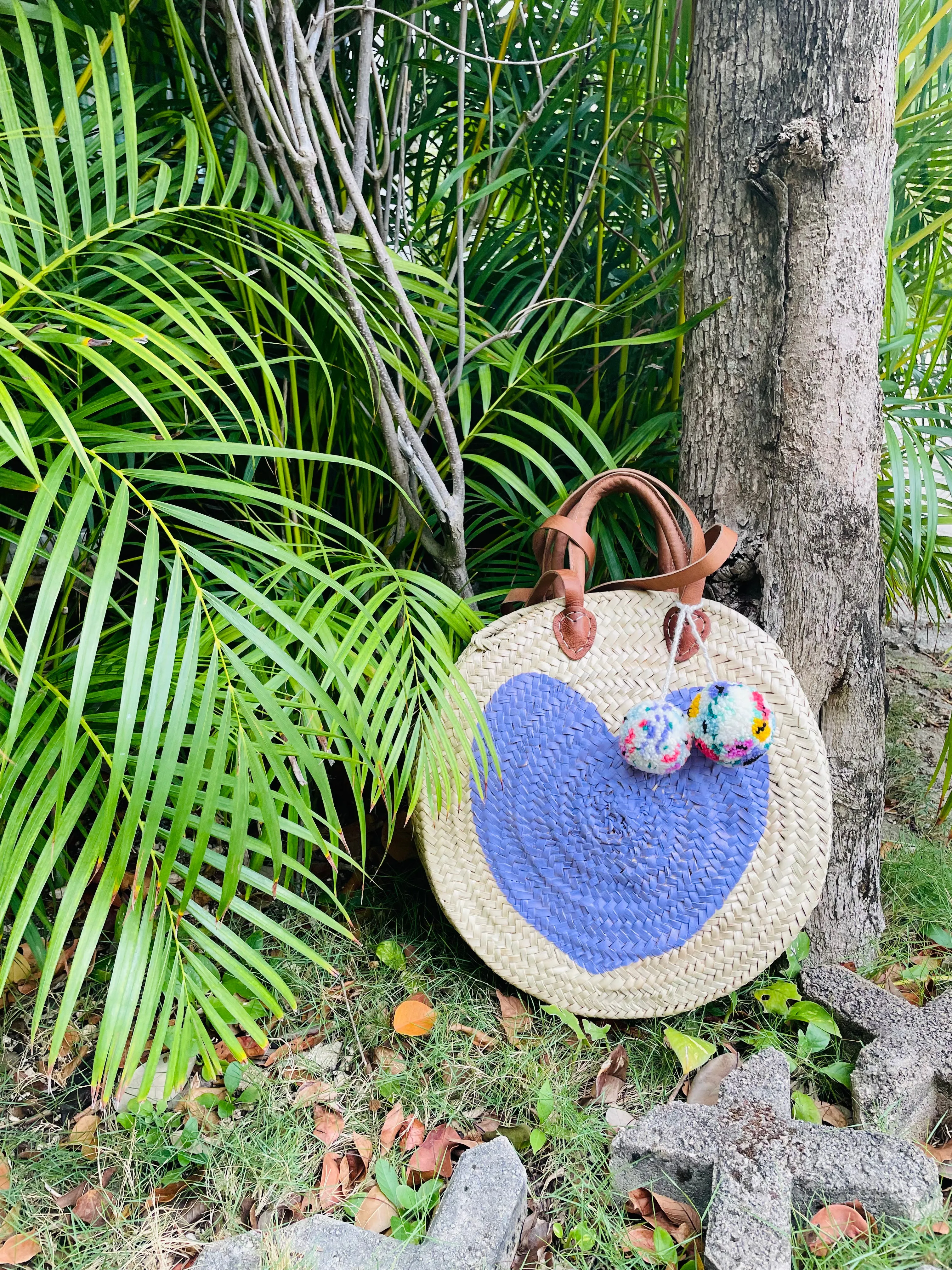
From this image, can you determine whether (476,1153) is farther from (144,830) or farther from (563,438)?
(563,438)

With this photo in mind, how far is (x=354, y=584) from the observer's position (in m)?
1.02

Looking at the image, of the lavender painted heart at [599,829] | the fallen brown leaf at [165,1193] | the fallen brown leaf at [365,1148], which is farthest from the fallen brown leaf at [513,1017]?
the fallen brown leaf at [165,1193]

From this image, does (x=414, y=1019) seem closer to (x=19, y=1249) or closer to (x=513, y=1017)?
(x=513, y=1017)

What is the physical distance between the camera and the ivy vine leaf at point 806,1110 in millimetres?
1017

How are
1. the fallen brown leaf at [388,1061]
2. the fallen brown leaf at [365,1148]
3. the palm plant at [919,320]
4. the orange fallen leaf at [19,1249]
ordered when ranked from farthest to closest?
1. the palm plant at [919,320]
2. the fallen brown leaf at [388,1061]
3. the fallen brown leaf at [365,1148]
4. the orange fallen leaf at [19,1249]

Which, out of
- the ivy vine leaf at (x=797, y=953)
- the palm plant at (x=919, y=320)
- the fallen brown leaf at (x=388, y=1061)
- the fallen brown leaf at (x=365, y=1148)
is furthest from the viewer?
the palm plant at (x=919, y=320)

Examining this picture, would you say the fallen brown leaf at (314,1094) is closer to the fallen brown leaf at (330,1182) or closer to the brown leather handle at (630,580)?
the fallen brown leaf at (330,1182)

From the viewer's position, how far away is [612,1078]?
1.09m

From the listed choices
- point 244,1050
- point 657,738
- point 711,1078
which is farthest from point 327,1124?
point 657,738

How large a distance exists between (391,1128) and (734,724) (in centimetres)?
63

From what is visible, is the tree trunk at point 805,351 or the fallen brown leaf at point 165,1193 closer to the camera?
the fallen brown leaf at point 165,1193

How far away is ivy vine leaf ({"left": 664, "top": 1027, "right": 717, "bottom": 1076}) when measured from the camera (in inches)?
42.4

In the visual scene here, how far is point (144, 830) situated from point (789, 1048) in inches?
34.1

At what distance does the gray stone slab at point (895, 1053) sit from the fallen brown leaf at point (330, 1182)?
23.8 inches
